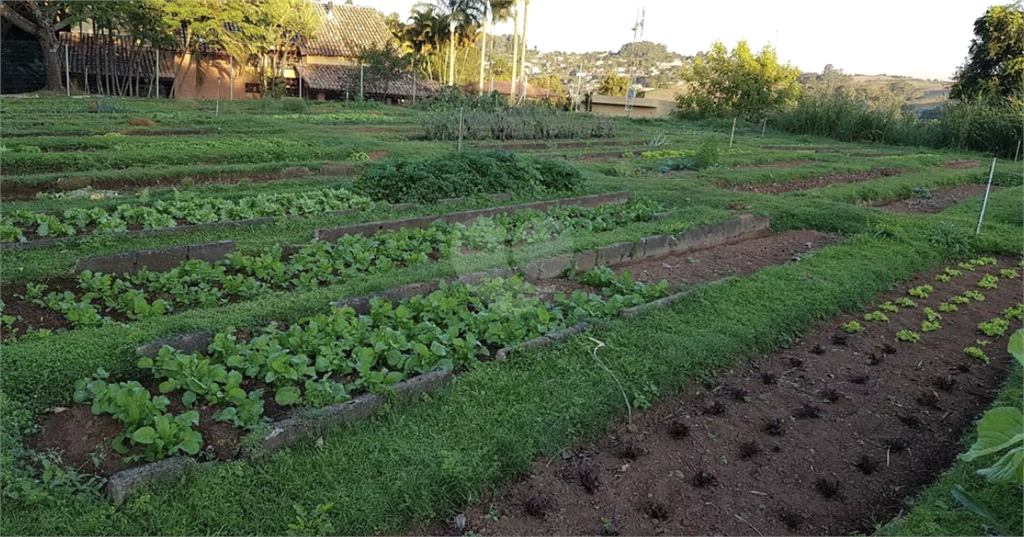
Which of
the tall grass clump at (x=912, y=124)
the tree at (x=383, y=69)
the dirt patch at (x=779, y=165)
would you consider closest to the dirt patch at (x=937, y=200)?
the dirt patch at (x=779, y=165)

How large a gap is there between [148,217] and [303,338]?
357cm

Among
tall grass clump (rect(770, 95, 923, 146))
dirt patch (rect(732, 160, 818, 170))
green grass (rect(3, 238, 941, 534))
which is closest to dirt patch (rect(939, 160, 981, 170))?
dirt patch (rect(732, 160, 818, 170))

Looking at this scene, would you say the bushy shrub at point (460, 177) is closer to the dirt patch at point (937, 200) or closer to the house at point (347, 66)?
the dirt patch at point (937, 200)

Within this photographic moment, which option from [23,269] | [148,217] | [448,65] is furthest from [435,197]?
[448,65]

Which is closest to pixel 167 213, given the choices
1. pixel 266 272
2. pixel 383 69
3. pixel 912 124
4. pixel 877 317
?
pixel 266 272

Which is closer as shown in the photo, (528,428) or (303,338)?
(528,428)

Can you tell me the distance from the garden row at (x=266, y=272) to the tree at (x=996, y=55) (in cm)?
2629

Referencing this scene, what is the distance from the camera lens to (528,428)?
324 cm

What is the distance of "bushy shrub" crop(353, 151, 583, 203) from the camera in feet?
26.6

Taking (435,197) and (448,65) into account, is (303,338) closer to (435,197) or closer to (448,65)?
(435,197)

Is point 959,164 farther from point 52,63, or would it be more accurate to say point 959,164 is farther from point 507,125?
point 52,63

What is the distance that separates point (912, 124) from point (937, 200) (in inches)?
561

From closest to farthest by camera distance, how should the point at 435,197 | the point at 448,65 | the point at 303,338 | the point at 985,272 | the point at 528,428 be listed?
the point at 528,428 → the point at 303,338 → the point at 985,272 → the point at 435,197 → the point at 448,65

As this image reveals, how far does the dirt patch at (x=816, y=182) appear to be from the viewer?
1159cm
